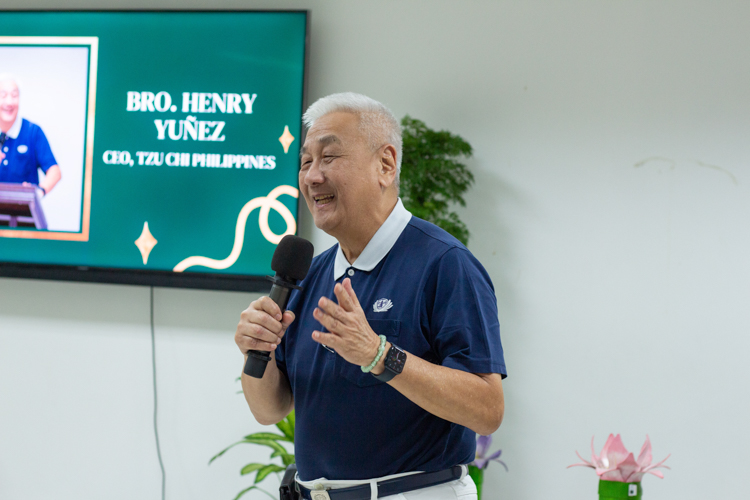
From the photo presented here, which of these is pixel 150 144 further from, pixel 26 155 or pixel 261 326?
pixel 261 326

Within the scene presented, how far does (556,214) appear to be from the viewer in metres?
2.56

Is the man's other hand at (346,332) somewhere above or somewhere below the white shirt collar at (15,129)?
below

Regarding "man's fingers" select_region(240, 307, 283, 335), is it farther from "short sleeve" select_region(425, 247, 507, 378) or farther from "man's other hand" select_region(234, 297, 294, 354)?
"short sleeve" select_region(425, 247, 507, 378)

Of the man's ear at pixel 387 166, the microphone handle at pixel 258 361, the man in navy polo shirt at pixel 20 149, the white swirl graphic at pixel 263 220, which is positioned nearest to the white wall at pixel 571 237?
the white swirl graphic at pixel 263 220

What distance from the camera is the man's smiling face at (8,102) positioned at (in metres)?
2.84

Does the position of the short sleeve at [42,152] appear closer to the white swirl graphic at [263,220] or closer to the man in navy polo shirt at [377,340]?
the white swirl graphic at [263,220]

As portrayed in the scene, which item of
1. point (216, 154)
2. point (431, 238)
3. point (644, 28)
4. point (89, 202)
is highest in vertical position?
point (644, 28)

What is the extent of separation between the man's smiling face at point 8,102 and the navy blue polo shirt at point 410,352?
2.37 metres

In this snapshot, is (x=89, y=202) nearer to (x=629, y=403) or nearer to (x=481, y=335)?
(x=481, y=335)

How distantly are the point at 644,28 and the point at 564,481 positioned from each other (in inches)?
74.0

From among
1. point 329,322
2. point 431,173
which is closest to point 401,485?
point 329,322

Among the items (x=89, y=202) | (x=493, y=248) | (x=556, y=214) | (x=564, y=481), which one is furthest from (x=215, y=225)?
(x=564, y=481)

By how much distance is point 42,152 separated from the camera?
9.21ft

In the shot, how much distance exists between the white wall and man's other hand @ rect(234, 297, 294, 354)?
5.23 feet
